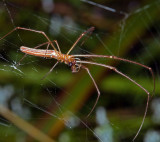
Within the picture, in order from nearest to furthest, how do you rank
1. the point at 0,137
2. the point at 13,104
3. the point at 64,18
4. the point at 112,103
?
the point at 0,137 < the point at 13,104 < the point at 112,103 < the point at 64,18

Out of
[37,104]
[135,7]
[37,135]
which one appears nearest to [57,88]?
[37,104]

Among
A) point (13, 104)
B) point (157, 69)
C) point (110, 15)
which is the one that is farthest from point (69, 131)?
point (110, 15)

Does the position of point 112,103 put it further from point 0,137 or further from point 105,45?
point 0,137

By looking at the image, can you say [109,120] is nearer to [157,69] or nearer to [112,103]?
[112,103]

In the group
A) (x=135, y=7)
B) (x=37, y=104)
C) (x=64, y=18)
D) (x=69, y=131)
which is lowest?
(x=69, y=131)

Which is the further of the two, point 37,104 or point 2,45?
point 37,104

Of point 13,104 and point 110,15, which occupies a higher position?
point 110,15

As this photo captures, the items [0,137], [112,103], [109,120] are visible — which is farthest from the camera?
[112,103]
